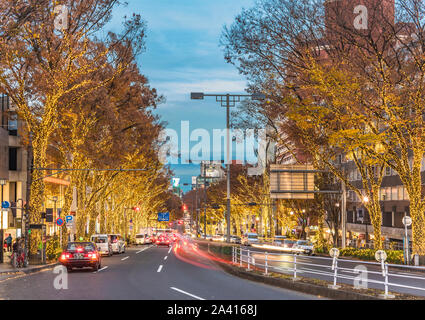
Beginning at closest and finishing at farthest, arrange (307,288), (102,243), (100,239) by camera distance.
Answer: (307,288), (102,243), (100,239)

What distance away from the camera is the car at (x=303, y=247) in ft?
175

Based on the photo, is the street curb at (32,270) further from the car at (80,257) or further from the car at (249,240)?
the car at (249,240)

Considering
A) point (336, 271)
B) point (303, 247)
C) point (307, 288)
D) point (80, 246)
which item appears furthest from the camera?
point (303, 247)

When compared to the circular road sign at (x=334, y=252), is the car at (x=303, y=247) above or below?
below

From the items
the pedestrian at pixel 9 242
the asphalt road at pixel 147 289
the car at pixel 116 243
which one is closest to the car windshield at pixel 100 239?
the car at pixel 116 243

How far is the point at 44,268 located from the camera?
3262 centimetres

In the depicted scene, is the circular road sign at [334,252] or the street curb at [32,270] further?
the street curb at [32,270]

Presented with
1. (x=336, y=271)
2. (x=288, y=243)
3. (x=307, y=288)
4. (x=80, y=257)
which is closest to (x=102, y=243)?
(x=80, y=257)

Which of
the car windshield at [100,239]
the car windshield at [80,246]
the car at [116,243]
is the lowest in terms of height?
the car at [116,243]

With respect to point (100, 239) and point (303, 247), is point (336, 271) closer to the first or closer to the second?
point (100, 239)

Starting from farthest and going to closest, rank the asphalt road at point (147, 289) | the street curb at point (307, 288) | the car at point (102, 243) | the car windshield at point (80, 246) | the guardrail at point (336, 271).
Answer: the car at point (102, 243), the car windshield at point (80, 246), the asphalt road at point (147, 289), the street curb at point (307, 288), the guardrail at point (336, 271)

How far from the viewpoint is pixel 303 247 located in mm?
54219

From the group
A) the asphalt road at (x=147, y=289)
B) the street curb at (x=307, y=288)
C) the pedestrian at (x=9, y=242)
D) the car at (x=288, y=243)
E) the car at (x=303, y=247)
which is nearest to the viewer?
the street curb at (x=307, y=288)
